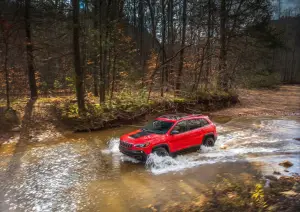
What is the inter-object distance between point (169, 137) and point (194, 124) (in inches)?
72.8

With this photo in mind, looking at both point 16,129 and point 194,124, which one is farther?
point 16,129

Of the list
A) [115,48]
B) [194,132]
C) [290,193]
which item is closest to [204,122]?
[194,132]

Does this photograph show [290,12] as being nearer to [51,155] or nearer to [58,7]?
[58,7]

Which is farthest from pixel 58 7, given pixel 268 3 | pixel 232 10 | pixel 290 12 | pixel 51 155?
pixel 290 12

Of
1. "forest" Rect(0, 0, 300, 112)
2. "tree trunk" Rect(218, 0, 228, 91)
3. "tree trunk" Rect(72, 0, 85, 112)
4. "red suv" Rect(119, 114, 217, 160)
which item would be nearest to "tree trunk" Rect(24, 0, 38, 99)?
"forest" Rect(0, 0, 300, 112)

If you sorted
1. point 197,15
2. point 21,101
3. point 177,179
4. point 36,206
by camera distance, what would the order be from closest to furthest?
point 36,206 < point 177,179 < point 21,101 < point 197,15

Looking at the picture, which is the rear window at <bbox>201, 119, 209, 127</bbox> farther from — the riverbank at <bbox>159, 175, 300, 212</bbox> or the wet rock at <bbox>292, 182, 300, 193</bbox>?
the wet rock at <bbox>292, 182, 300, 193</bbox>

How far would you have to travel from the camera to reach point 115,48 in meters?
21.0

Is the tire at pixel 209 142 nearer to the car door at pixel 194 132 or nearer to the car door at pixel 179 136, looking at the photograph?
the car door at pixel 194 132

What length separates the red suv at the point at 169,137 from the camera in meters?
9.87

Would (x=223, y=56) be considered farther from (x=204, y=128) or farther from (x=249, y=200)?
(x=249, y=200)

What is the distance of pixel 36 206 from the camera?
7039mm

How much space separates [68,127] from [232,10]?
852 inches

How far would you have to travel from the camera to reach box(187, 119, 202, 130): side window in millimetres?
11414
